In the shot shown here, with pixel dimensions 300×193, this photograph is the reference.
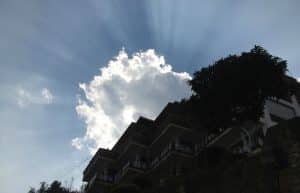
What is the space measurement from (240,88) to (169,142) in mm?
14803

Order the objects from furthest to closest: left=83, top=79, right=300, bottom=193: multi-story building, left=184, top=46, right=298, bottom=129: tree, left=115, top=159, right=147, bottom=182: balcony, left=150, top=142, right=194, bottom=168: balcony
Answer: left=115, top=159, right=147, bottom=182: balcony < left=150, top=142, right=194, bottom=168: balcony < left=83, top=79, right=300, bottom=193: multi-story building < left=184, top=46, right=298, bottom=129: tree

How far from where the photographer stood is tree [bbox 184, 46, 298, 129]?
3006 cm

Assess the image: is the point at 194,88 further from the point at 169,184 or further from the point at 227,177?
the point at 227,177

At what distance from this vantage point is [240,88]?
30.2 m

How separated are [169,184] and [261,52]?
16.1 metres

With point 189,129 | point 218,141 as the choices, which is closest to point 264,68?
point 218,141

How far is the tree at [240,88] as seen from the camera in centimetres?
3006

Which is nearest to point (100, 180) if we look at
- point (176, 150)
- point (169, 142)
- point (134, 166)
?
point (134, 166)

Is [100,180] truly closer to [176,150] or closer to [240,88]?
[176,150]

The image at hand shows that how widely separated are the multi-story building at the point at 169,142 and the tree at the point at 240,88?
85.4 inches

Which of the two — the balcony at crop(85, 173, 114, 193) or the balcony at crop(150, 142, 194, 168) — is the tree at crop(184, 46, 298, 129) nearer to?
the balcony at crop(150, 142, 194, 168)

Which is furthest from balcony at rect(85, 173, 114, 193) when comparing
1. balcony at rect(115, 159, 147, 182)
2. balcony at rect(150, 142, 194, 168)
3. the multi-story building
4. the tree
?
the tree

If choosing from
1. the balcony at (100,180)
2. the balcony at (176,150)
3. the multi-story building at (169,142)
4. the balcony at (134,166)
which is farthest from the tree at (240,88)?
the balcony at (100,180)

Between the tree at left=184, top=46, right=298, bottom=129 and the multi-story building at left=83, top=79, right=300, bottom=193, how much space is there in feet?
7.12
